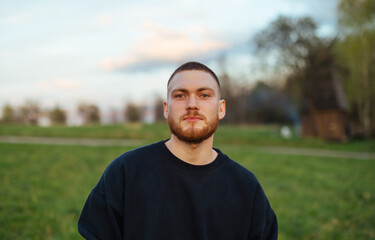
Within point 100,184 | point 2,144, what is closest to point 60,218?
point 100,184

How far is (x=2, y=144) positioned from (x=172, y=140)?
14.5m

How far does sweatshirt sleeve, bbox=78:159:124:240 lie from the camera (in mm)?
2029

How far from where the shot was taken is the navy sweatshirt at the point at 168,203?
2047 mm

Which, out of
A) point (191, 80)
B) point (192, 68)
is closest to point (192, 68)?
point (192, 68)

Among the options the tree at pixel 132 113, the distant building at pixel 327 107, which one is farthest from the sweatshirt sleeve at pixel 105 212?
the tree at pixel 132 113

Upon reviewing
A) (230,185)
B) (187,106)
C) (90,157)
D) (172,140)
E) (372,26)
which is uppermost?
(372,26)

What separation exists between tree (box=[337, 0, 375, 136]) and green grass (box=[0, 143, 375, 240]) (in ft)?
40.4

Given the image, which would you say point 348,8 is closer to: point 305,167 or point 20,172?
point 305,167

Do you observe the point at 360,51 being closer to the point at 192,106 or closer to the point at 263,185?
the point at 263,185

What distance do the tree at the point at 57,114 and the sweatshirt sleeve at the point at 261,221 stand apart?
40789 mm

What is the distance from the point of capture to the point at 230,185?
2242 millimetres

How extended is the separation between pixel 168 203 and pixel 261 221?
0.75m

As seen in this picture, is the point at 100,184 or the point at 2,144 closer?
the point at 100,184

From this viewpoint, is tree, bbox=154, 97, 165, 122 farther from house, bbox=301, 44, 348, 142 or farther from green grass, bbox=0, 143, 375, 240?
green grass, bbox=0, 143, 375, 240
